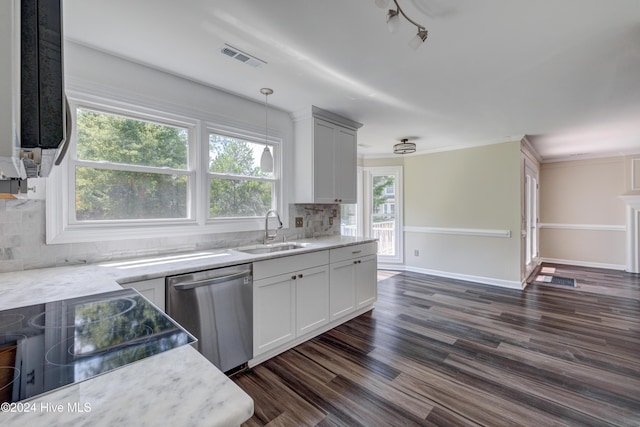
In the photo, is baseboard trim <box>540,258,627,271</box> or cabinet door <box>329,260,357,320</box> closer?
cabinet door <box>329,260,357,320</box>

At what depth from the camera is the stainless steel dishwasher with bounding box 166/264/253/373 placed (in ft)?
6.23

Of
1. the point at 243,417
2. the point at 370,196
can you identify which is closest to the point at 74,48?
the point at 243,417

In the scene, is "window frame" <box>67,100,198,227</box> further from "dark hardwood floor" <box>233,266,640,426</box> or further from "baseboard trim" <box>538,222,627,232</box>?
"baseboard trim" <box>538,222,627,232</box>

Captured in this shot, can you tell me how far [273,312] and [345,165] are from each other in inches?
79.8

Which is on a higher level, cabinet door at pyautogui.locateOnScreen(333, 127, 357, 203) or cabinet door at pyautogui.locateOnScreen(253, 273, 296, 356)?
cabinet door at pyautogui.locateOnScreen(333, 127, 357, 203)

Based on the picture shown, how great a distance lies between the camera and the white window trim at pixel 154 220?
194 centimetres

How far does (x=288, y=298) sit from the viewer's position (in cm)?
257

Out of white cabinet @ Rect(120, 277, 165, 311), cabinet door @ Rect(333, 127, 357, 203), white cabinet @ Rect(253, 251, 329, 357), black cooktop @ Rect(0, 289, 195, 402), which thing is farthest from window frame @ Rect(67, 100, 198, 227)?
cabinet door @ Rect(333, 127, 357, 203)

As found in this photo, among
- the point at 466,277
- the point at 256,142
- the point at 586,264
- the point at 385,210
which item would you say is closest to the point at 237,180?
the point at 256,142

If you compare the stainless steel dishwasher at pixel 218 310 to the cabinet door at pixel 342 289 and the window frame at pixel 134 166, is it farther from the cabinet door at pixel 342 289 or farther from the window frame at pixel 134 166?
the cabinet door at pixel 342 289

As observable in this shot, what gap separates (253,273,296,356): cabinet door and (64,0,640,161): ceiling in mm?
1756

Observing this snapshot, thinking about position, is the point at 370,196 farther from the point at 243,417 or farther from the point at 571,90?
the point at 243,417

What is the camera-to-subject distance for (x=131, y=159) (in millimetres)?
2303

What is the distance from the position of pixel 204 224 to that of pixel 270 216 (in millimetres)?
764
